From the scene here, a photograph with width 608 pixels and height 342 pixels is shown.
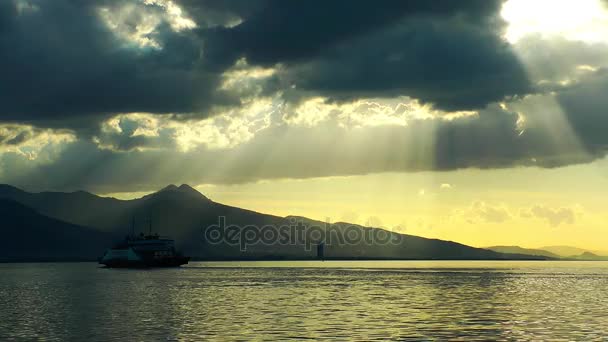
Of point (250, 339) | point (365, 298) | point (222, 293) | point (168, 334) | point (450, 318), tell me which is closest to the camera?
point (250, 339)

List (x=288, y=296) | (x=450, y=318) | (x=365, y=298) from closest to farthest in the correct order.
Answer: (x=450, y=318), (x=365, y=298), (x=288, y=296)

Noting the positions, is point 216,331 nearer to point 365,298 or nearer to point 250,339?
point 250,339

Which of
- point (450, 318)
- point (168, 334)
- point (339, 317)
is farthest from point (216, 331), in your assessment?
point (450, 318)

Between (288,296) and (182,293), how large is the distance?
66.8 feet

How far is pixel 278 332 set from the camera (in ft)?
218

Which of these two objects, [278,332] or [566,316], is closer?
[278,332]

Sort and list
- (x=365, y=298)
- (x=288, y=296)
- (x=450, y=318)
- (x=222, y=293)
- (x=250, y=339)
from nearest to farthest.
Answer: (x=250, y=339)
(x=450, y=318)
(x=365, y=298)
(x=288, y=296)
(x=222, y=293)

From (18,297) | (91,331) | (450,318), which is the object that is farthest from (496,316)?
(18,297)

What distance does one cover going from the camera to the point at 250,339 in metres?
62.0

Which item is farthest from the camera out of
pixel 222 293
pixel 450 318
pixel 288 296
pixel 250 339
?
pixel 222 293

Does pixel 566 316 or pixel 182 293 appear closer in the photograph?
pixel 566 316

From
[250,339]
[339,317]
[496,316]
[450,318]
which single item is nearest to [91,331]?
[250,339]

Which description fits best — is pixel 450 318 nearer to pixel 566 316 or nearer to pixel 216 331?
pixel 566 316

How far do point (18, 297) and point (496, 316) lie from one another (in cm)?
7329
